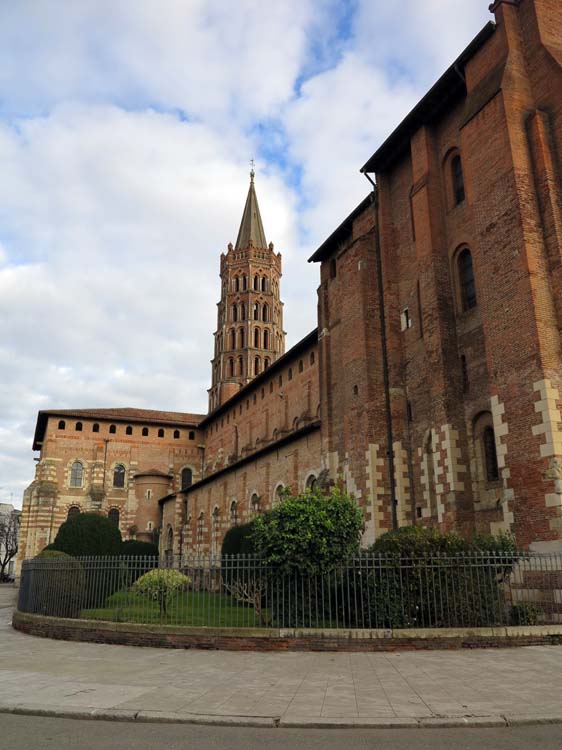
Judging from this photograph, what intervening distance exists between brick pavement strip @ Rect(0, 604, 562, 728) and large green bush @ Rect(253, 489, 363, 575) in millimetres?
2110

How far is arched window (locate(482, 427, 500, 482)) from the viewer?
1620 centimetres

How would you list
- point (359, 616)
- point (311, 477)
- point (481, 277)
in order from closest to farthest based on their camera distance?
point (359, 616), point (481, 277), point (311, 477)

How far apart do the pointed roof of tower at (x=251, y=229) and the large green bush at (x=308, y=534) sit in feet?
207

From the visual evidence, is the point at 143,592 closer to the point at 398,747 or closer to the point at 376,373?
the point at 398,747

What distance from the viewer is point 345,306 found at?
78.3 feet

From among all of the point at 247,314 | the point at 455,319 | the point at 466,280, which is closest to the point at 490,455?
the point at 455,319

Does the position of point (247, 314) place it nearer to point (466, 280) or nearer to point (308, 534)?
point (466, 280)

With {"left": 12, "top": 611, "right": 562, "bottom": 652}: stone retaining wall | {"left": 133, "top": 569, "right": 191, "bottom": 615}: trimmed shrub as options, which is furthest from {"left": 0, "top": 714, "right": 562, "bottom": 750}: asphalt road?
{"left": 133, "top": 569, "right": 191, "bottom": 615}: trimmed shrub

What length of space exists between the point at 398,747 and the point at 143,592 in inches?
381

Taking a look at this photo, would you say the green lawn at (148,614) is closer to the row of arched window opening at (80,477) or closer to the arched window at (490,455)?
the arched window at (490,455)

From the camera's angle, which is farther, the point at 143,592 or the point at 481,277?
the point at 481,277

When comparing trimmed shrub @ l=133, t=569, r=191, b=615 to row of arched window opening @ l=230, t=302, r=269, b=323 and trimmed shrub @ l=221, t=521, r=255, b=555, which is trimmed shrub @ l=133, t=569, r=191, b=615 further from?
row of arched window opening @ l=230, t=302, r=269, b=323

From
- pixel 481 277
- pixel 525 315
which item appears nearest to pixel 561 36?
pixel 481 277

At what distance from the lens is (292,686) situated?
795cm
